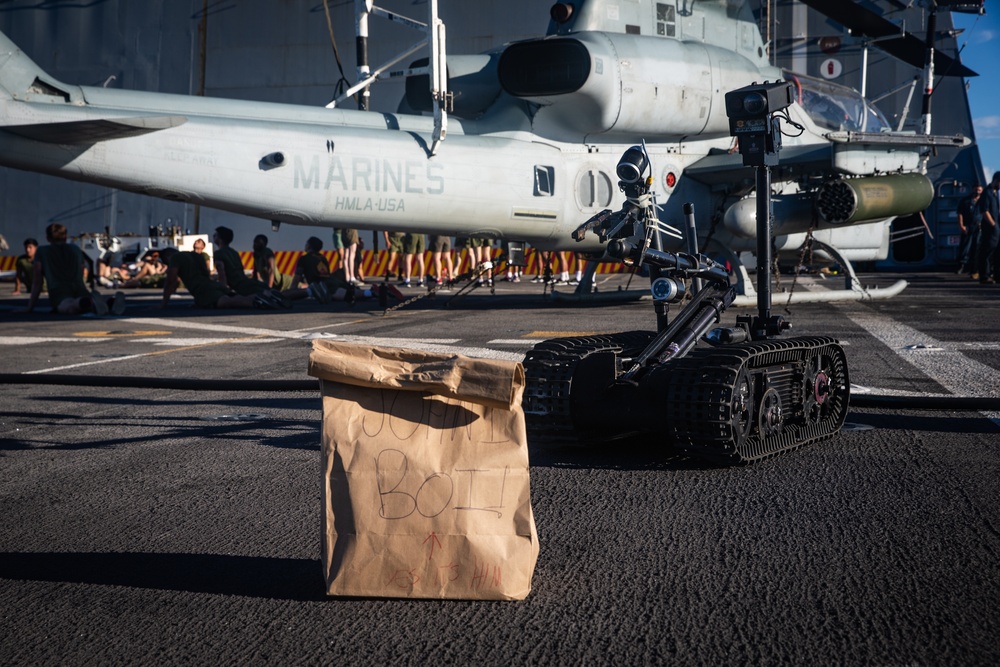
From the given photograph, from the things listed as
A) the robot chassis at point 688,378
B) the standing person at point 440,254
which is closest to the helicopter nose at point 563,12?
the robot chassis at point 688,378

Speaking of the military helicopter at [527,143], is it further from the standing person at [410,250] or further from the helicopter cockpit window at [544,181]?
the standing person at [410,250]

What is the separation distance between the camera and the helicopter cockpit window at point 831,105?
49.7 ft

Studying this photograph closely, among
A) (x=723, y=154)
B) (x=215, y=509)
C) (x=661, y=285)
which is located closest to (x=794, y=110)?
(x=723, y=154)

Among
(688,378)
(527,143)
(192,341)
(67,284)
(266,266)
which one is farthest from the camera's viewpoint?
(266,266)

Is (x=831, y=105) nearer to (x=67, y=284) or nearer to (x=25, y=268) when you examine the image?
(x=67, y=284)

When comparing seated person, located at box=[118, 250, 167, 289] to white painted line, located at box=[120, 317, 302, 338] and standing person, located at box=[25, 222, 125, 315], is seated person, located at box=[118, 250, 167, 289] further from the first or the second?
white painted line, located at box=[120, 317, 302, 338]

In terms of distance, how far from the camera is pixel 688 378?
446 centimetres

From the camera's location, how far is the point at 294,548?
11.1 ft

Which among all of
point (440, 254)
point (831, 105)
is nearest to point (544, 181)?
point (831, 105)

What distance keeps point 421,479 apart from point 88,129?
325 inches

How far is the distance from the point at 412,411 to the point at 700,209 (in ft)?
39.6

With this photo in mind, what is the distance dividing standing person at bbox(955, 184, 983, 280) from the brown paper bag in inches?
867

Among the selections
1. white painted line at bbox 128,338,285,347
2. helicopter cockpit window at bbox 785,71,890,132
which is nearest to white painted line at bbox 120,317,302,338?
white painted line at bbox 128,338,285,347

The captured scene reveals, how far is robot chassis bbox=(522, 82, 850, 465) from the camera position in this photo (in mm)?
4398
